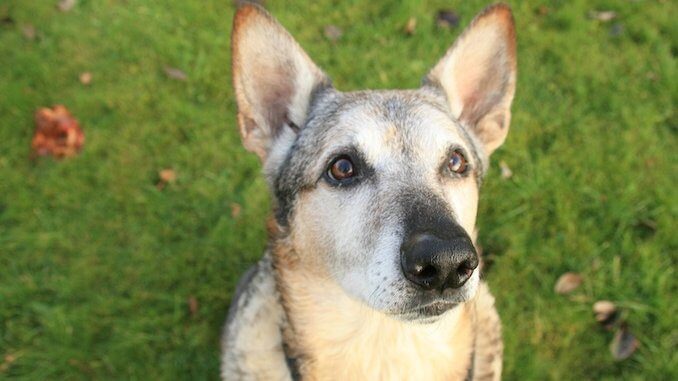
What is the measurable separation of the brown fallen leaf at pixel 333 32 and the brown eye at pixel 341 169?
3.72m

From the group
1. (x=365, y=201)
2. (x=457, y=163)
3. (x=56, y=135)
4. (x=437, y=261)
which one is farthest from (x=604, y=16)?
(x=56, y=135)

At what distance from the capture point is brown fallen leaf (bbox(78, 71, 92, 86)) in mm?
6324

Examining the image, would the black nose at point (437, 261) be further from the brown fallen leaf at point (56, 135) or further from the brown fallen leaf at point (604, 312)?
the brown fallen leaf at point (56, 135)

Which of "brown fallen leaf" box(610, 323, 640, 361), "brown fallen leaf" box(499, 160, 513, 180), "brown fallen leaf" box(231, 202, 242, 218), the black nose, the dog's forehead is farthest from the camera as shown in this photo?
"brown fallen leaf" box(499, 160, 513, 180)

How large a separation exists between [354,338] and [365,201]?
861mm

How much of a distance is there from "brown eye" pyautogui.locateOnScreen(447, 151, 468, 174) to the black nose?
0.79m

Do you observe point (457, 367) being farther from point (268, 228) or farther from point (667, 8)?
point (667, 8)

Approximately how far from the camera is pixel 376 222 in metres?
2.89

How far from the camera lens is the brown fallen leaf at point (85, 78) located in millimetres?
6324

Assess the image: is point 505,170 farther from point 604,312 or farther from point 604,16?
point 604,16

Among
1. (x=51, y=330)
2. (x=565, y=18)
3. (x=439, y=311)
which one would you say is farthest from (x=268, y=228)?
(x=565, y=18)

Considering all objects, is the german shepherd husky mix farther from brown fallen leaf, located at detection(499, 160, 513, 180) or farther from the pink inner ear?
brown fallen leaf, located at detection(499, 160, 513, 180)

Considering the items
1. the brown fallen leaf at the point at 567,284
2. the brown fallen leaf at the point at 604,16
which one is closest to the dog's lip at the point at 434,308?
the brown fallen leaf at the point at 567,284

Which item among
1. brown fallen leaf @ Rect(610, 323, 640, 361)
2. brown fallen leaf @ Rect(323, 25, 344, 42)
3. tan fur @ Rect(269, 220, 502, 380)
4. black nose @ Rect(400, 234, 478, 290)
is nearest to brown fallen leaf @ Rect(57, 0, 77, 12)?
brown fallen leaf @ Rect(323, 25, 344, 42)
